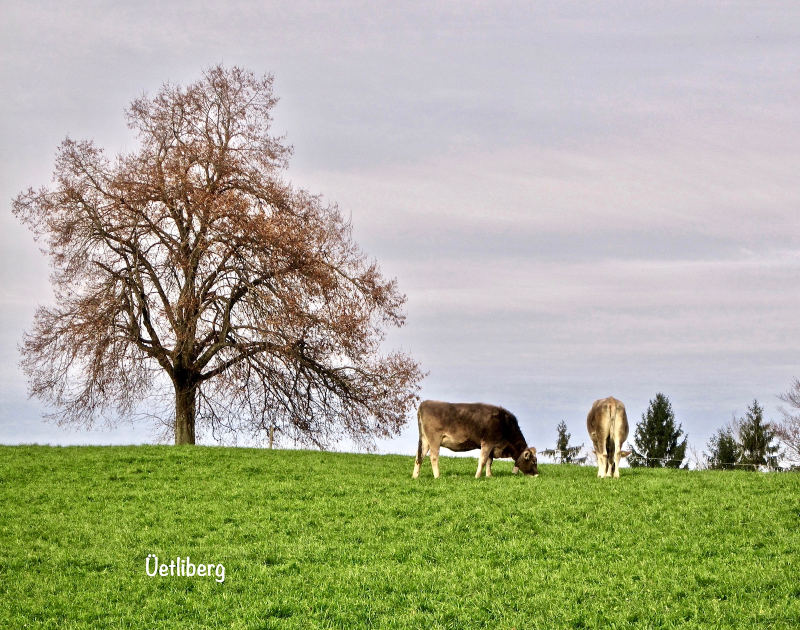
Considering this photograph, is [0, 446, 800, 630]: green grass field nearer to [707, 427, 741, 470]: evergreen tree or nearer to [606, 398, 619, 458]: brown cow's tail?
[606, 398, 619, 458]: brown cow's tail

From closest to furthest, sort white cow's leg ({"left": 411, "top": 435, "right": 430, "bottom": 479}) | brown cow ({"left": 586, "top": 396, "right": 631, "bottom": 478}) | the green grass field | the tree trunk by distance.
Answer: the green grass field, brown cow ({"left": 586, "top": 396, "right": 631, "bottom": 478}), white cow's leg ({"left": 411, "top": 435, "right": 430, "bottom": 479}), the tree trunk

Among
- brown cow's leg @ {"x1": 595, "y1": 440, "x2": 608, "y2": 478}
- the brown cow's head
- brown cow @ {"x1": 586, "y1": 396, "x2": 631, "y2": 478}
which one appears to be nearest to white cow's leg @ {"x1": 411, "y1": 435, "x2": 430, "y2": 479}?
the brown cow's head

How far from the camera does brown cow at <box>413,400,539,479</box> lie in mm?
22562

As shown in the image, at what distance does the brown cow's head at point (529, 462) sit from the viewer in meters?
23.5

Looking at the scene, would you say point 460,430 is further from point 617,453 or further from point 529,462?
point 617,453

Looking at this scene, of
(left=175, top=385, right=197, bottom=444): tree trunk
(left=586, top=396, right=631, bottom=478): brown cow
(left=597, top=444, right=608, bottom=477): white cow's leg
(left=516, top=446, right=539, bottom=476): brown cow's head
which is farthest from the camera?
(left=175, top=385, right=197, bottom=444): tree trunk

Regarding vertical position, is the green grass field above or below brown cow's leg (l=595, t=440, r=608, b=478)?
below

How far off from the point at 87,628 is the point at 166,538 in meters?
4.44

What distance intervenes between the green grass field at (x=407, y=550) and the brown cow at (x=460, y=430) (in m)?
0.83

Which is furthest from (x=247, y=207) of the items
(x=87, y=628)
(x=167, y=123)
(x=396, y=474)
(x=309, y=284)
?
(x=87, y=628)

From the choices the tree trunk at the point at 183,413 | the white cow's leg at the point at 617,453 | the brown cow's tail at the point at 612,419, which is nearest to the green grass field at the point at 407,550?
the white cow's leg at the point at 617,453

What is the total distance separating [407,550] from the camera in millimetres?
14711

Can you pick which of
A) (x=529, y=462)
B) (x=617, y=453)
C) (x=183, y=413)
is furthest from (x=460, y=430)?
(x=183, y=413)

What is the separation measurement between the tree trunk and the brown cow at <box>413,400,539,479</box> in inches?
542
